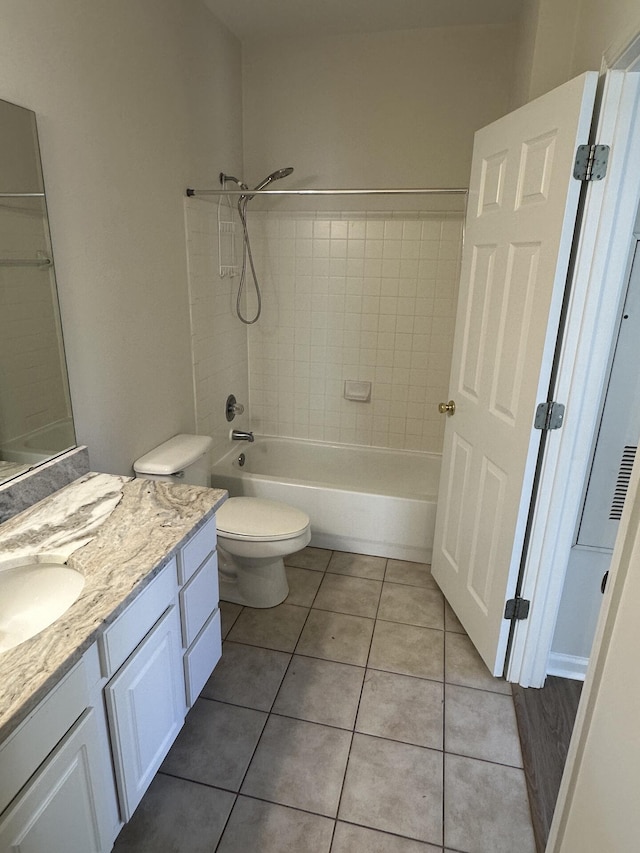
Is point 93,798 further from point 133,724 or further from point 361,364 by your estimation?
point 361,364

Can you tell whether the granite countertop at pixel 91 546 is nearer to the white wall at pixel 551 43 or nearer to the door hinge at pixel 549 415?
the door hinge at pixel 549 415

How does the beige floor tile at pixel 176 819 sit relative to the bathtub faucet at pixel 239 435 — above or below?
below

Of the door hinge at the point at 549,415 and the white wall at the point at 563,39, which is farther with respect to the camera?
the door hinge at the point at 549,415

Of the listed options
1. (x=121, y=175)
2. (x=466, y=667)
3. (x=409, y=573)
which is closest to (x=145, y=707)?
(x=466, y=667)

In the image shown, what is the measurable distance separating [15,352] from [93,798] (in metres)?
1.15

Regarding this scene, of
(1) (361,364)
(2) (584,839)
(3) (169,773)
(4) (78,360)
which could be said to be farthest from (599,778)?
(1) (361,364)

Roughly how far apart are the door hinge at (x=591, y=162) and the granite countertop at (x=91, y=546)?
1.39m

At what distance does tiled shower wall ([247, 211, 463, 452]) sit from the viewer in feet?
→ 9.84

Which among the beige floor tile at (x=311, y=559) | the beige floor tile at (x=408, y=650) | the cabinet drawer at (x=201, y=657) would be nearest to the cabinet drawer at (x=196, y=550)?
the cabinet drawer at (x=201, y=657)

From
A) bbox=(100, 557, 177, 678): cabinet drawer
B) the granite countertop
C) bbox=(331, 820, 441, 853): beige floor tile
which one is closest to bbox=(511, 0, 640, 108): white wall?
the granite countertop

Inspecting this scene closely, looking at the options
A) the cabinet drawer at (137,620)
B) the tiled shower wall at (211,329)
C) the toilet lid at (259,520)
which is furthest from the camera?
the tiled shower wall at (211,329)

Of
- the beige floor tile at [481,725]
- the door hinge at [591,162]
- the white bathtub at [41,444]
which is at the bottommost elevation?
the beige floor tile at [481,725]

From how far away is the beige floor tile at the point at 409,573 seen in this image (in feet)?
8.46

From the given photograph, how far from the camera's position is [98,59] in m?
1.72
